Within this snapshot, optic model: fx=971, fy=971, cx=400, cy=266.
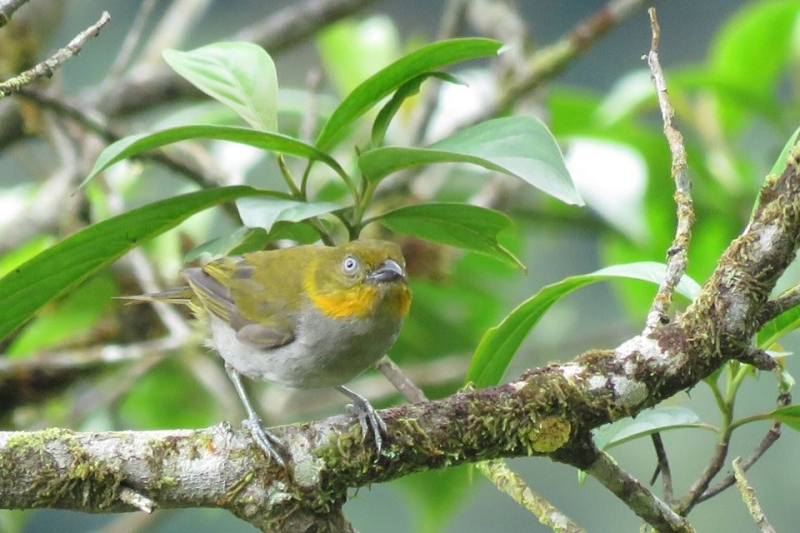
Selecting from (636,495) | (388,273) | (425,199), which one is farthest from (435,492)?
(636,495)

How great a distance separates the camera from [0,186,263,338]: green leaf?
2.00 m

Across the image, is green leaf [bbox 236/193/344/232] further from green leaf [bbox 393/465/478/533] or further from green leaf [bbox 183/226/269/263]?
green leaf [bbox 393/465/478/533]

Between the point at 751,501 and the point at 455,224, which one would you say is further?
the point at 455,224

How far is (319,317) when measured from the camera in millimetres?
2566

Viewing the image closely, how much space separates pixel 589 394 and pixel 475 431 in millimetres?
228

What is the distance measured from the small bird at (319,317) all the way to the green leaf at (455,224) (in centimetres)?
34

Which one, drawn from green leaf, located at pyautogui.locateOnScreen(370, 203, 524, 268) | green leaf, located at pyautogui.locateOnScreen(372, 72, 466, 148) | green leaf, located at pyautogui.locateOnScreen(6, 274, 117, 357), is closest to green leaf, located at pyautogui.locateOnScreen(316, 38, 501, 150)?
green leaf, located at pyautogui.locateOnScreen(372, 72, 466, 148)

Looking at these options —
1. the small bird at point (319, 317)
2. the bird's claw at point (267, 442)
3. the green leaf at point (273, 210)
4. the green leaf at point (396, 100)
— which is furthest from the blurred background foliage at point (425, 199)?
the bird's claw at point (267, 442)

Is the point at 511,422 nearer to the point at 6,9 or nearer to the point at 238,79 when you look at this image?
the point at 238,79

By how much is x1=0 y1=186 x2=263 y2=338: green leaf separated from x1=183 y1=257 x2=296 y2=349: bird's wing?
53 centimetres

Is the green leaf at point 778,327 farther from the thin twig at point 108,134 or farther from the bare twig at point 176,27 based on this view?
the bare twig at point 176,27

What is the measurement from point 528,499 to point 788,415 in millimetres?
544

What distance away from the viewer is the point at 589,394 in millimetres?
1837

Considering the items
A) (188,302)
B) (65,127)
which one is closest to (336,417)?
(188,302)
